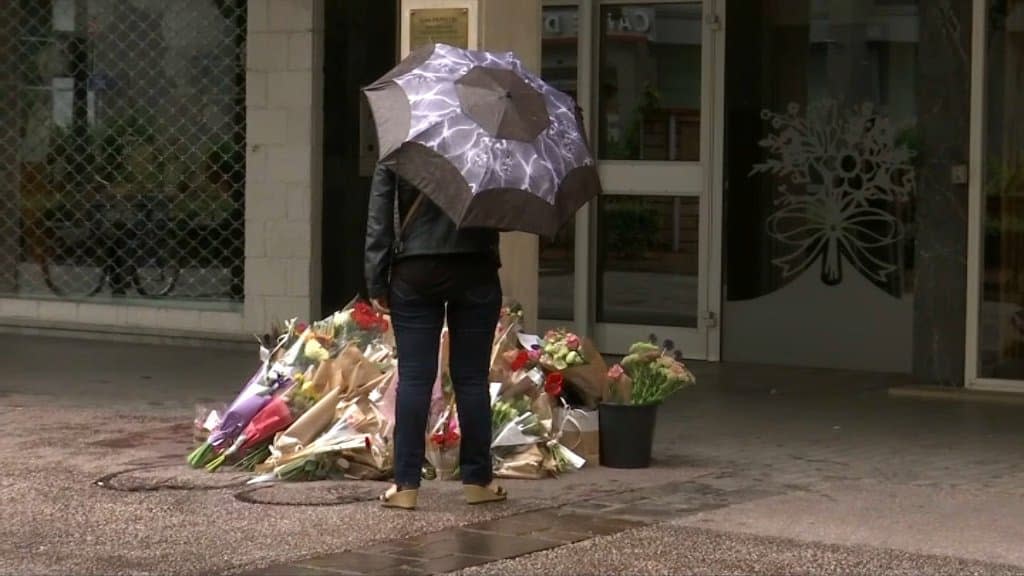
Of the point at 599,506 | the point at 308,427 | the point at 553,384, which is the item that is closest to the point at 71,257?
the point at 308,427

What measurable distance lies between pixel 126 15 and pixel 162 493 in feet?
23.7

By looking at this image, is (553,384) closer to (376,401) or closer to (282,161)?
(376,401)

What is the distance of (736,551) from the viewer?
6574 millimetres

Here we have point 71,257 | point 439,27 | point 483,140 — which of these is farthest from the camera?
point 71,257

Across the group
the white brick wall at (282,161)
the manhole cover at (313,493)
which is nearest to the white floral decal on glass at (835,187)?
the white brick wall at (282,161)

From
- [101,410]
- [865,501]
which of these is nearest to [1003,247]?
[865,501]

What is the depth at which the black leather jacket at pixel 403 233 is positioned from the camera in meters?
7.07

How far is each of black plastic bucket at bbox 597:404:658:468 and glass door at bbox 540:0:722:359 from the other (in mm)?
4299

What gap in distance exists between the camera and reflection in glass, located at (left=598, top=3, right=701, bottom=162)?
1260cm

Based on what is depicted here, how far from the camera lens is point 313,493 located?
7.60 metres

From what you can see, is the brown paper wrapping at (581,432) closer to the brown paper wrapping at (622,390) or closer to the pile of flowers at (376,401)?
the pile of flowers at (376,401)

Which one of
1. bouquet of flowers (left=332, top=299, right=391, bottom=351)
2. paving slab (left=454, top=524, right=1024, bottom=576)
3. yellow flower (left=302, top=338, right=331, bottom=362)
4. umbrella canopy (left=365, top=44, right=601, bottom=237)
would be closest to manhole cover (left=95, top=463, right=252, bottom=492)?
yellow flower (left=302, top=338, right=331, bottom=362)

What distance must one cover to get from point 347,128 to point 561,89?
158 centimetres

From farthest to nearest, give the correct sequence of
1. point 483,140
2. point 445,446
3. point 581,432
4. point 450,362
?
1. point 581,432
2. point 445,446
3. point 450,362
4. point 483,140
